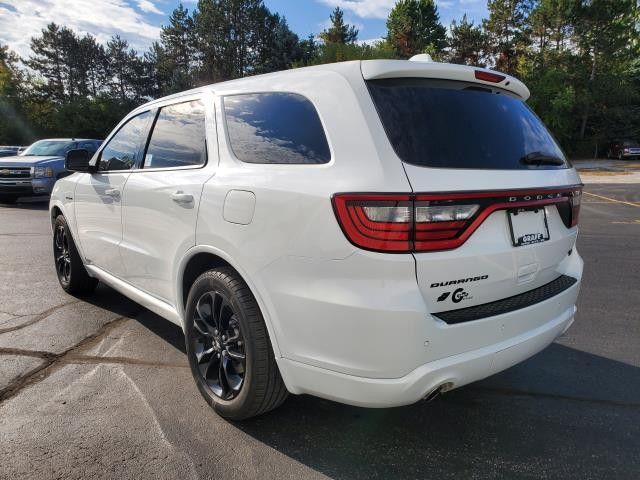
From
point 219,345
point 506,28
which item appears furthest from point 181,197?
point 506,28

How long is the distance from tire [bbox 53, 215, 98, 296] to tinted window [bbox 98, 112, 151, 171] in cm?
101

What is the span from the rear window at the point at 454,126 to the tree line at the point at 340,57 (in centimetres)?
3585

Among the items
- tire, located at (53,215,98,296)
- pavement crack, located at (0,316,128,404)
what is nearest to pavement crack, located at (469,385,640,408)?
pavement crack, located at (0,316,128,404)

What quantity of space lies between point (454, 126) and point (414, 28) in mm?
51214

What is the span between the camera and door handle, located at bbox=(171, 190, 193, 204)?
273cm

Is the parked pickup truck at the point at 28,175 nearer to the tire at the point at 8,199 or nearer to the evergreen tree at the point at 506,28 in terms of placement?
the tire at the point at 8,199

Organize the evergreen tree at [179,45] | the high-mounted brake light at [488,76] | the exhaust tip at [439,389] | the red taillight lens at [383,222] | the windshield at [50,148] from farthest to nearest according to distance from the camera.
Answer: the evergreen tree at [179,45], the windshield at [50,148], the high-mounted brake light at [488,76], the exhaust tip at [439,389], the red taillight lens at [383,222]

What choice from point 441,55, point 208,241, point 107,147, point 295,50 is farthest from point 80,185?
point 441,55

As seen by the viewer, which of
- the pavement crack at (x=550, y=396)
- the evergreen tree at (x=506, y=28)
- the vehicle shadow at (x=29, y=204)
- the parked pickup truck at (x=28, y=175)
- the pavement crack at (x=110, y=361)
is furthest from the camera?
the evergreen tree at (x=506, y=28)

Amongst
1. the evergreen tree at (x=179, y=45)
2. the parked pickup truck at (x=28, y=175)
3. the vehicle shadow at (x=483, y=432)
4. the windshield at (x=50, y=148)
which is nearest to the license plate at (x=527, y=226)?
the vehicle shadow at (x=483, y=432)

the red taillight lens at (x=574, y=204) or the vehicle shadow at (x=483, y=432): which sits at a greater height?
the red taillight lens at (x=574, y=204)

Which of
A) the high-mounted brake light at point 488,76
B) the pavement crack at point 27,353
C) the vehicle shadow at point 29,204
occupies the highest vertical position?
the high-mounted brake light at point 488,76

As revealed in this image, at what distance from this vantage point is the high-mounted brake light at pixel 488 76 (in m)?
2.47

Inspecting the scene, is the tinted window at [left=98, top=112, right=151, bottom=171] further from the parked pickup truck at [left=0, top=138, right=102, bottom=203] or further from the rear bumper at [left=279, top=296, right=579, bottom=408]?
the parked pickup truck at [left=0, top=138, right=102, bottom=203]
